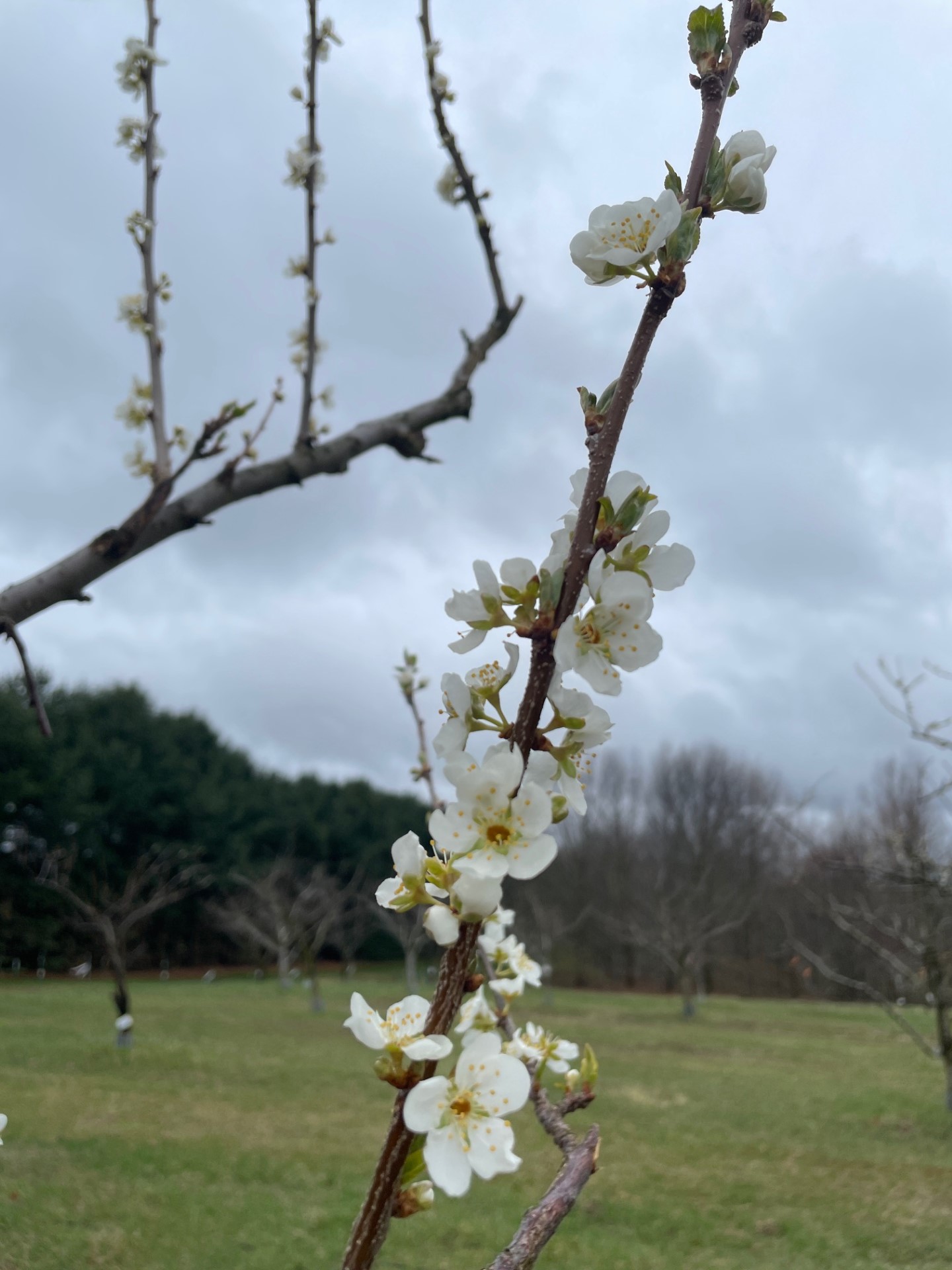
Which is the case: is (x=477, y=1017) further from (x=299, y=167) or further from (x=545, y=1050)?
(x=299, y=167)

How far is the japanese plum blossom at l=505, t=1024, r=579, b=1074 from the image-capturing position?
4.70 feet

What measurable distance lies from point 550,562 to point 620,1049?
43.6 ft

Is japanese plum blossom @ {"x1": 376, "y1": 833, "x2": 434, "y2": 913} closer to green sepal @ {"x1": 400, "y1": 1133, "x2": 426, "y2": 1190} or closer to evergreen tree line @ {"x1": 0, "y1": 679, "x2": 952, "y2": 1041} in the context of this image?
green sepal @ {"x1": 400, "y1": 1133, "x2": 426, "y2": 1190}

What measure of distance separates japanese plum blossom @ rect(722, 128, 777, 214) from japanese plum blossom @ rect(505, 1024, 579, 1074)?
1.16 m

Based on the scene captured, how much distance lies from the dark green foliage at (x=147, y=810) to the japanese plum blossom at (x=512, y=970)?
2085cm

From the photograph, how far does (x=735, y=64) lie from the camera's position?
2.48ft

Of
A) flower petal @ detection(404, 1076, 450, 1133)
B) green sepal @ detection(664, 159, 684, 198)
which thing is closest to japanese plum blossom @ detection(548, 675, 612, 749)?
flower petal @ detection(404, 1076, 450, 1133)

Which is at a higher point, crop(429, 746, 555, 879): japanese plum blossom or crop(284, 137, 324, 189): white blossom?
crop(284, 137, 324, 189): white blossom

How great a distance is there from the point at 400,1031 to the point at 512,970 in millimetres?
1139

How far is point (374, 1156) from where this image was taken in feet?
21.4

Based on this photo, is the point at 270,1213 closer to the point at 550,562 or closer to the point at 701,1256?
the point at 701,1256

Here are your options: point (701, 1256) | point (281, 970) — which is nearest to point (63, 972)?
point (281, 970)

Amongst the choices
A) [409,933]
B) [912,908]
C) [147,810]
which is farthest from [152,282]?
[147,810]

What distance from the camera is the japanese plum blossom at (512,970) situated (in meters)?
1.79
